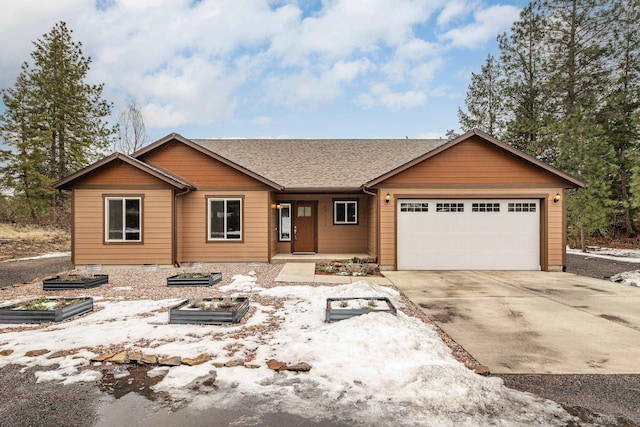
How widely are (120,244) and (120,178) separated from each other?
2.03 metres

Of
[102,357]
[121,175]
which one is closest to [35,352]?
[102,357]

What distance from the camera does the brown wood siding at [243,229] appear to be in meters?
11.7

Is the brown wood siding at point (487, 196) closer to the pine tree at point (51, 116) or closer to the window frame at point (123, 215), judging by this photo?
the window frame at point (123, 215)

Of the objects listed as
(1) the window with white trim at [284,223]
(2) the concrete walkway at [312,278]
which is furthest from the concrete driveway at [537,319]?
(1) the window with white trim at [284,223]

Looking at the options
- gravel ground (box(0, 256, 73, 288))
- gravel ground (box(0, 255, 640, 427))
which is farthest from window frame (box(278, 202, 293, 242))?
gravel ground (box(0, 255, 640, 427))

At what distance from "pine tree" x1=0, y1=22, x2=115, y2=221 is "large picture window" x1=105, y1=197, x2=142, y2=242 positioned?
46.6ft

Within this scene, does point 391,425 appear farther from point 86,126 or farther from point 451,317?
point 86,126

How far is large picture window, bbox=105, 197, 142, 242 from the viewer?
35.8 feet

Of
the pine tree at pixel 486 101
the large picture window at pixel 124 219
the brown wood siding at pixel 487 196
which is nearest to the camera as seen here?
the brown wood siding at pixel 487 196

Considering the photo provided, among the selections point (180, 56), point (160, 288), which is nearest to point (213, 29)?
point (180, 56)

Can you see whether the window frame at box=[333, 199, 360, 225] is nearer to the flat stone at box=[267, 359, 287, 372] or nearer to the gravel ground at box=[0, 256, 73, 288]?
the gravel ground at box=[0, 256, 73, 288]

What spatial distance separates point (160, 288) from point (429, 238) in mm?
7730

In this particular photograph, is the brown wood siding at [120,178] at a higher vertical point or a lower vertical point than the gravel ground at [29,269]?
higher

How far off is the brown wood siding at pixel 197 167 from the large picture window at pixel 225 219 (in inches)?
23.6
